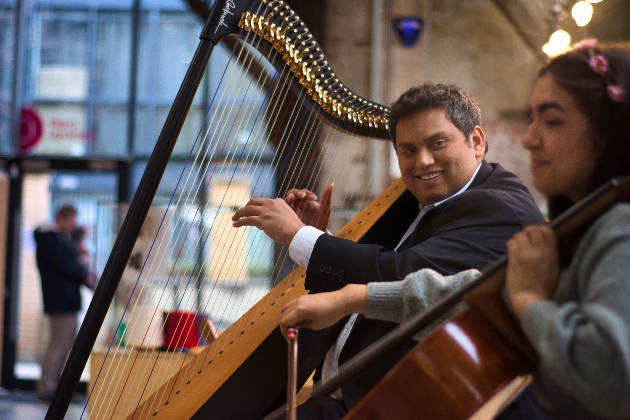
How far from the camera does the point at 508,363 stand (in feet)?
3.07

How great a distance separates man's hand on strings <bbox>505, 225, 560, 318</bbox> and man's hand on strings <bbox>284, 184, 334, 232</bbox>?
1.02m

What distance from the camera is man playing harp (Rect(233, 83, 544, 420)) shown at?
1488 millimetres

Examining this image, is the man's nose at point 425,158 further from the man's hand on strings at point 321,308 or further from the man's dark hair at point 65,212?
the man's dark hair at point 65,212

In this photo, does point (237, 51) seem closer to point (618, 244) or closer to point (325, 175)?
point (618, 244)

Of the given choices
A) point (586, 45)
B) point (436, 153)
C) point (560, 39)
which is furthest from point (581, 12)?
point (586, 45)

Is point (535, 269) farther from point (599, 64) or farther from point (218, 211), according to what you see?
point (218, 211)

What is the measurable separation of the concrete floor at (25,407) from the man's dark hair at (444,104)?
127 inches

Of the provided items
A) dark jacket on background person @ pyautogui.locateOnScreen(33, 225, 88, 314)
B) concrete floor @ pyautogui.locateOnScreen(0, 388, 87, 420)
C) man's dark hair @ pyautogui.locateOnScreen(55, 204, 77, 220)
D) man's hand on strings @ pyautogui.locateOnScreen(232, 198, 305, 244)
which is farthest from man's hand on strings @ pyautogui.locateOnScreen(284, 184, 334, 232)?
man's dark hair @ pyautogui.locateOnScreen(55, 204, 77, 220)

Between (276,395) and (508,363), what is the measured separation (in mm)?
805

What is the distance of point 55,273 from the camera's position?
4.95m

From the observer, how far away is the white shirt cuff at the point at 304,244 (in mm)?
1566

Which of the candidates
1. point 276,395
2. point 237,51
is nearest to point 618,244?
point 276,395

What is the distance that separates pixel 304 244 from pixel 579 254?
2.54ft

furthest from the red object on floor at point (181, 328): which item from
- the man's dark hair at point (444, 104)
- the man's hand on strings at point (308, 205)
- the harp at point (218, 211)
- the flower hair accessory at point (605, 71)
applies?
the flower hair accessory at point (605, 71)
